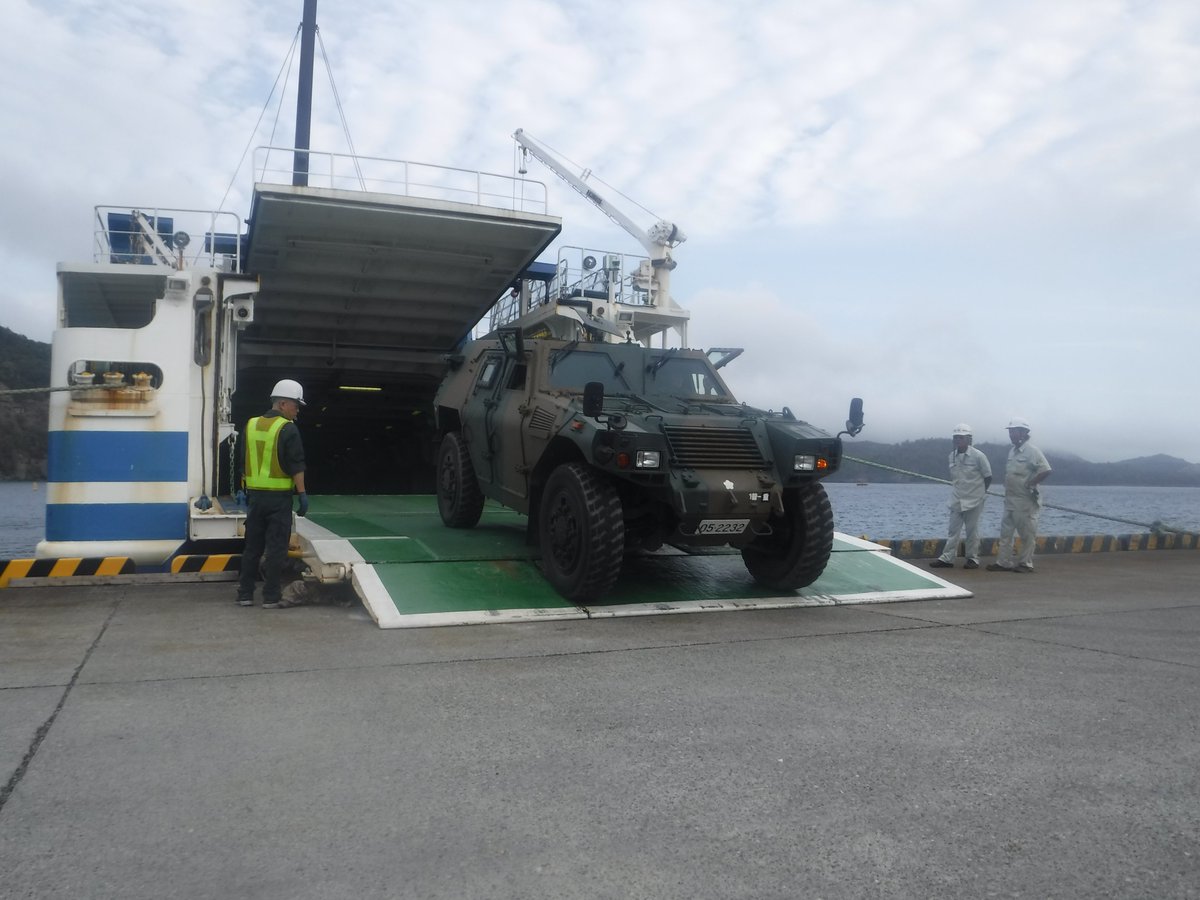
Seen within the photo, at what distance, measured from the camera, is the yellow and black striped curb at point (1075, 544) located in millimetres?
11273

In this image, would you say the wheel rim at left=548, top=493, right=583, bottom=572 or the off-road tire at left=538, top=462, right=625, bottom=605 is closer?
the off-road tire at left=538, top=462, right=625, bottom=605

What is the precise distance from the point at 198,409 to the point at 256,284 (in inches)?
46.1

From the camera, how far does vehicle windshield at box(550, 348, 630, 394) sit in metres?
7.44

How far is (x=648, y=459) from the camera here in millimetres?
6004

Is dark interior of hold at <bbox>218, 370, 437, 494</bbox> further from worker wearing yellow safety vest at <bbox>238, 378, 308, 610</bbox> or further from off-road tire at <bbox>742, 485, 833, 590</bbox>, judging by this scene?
off-road tire at <bbox>742, 485, 833, 590</bbox>

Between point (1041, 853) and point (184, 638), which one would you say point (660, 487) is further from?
point (1041, 853)

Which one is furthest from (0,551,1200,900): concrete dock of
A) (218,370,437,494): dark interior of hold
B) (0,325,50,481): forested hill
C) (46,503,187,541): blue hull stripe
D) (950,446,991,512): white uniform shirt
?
(0,325,50,481): forested hill

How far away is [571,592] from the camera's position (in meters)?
6.37

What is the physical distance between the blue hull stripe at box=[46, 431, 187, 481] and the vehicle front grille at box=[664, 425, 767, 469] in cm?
396

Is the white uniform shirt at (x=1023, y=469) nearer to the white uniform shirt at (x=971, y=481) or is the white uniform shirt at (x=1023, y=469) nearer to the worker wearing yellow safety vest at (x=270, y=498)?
the white uniform shirt at (x=971, y=481)

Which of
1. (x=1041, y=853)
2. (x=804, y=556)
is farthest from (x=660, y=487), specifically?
(x=1041, y=853)

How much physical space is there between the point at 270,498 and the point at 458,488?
7.41 ft

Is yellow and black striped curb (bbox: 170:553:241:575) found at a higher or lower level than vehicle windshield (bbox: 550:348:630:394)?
lower

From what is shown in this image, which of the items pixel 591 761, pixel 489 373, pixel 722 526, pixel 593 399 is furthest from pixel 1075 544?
pixel 591 761
